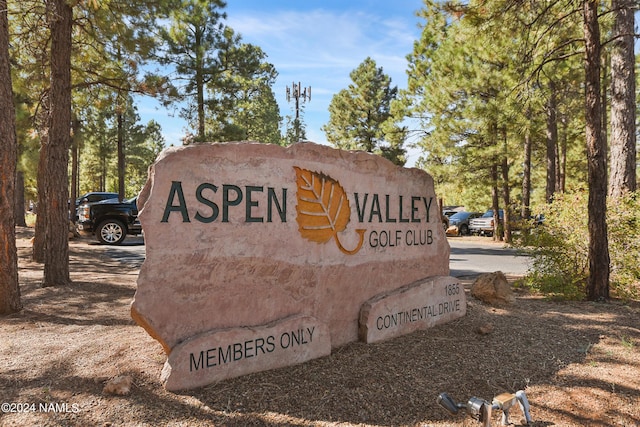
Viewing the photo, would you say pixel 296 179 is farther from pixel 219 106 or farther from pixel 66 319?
pixel 219 106

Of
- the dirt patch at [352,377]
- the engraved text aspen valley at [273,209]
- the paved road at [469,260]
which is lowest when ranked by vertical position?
the dirt patch at [352,377]

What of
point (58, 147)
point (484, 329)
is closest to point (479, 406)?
point (484, 329)

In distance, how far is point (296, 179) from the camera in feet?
12.1

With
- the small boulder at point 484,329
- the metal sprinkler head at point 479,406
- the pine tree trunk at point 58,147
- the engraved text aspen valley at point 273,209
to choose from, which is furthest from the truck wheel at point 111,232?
the metal sprinkler head at point 479,406

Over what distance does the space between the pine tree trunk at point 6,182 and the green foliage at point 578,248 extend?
24.7 ft

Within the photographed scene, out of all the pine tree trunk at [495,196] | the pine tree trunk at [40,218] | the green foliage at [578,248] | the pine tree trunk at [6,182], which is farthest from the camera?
the pine tree trunk at [495,196]

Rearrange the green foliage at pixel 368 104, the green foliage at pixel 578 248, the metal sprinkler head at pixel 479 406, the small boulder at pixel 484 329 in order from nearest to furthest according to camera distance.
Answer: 1. the metal sprinkler head at pixel 479 406
2. the small boulder at pixel 484 329
3. the green foliage at pixel 578 248
4. the green foliage at pixel 368 104

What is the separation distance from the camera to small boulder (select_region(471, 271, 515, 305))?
19.1 ft

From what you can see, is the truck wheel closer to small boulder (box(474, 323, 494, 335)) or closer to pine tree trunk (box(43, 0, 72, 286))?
pine tree trunk (box(43, 0, 72, 286))

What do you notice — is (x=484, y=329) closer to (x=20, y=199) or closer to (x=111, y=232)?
(x=111, y=232)

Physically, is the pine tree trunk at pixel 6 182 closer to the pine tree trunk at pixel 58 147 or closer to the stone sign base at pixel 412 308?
the pine tree trunk at pixel 58 147

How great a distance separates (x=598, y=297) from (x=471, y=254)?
7220 millimetres

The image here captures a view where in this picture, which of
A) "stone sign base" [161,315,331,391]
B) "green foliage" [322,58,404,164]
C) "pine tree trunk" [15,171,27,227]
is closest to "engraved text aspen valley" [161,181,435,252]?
"stone sign base" [161,315,331,391]

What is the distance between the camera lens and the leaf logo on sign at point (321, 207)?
3721 millimetres
